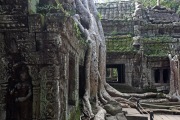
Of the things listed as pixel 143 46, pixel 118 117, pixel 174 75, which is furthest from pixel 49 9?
pixel 143 46

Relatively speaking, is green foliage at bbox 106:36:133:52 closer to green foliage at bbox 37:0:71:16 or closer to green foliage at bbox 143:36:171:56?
green foliage at bbox 143:36:171:56

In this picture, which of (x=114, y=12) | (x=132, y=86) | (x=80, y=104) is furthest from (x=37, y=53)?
(x=114, y=12)

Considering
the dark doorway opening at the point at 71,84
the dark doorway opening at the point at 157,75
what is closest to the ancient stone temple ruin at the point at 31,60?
the dark doorway opening at the point at 71,84

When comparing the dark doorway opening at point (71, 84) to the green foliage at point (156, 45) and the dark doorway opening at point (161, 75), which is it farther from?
the dark doorway opening at point (161, 75)

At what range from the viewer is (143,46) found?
1505 centimetres

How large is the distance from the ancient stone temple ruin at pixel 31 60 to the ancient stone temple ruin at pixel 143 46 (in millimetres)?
10645

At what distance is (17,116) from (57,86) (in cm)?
91

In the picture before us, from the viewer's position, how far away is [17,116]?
4.45m

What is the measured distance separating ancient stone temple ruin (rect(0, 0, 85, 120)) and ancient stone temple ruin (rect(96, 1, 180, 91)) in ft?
34.9

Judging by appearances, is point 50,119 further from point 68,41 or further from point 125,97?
point 125,97

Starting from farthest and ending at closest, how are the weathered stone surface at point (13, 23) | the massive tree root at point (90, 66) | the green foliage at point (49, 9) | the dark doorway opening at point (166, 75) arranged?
the dark doorway opening at point (166, 75) → the massive tree root at point (90, 66) → the green foliage at point (49, 9) → the weathered stone surface at point (13, 23)

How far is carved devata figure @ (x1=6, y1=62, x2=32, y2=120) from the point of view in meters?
4.39

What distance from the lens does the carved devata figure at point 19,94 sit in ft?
14.4

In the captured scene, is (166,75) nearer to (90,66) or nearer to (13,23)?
(90,66)
